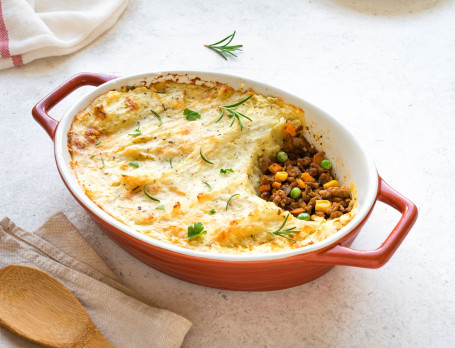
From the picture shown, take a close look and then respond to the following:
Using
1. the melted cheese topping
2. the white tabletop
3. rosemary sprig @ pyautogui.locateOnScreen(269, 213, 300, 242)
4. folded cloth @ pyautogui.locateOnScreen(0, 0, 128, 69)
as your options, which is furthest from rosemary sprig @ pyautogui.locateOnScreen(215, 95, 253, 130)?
folded cloth @ pyautogui.locateOnScreen(0, 0, 128, 69)

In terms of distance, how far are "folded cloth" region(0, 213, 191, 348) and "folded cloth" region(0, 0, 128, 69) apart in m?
1.52

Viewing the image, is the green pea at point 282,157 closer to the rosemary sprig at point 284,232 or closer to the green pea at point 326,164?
the green pea at point 326,164

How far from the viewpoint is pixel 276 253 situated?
196 cm

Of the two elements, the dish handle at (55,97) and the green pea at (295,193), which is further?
the dish handle at (55,97)

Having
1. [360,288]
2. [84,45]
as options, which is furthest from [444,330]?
[84,45]

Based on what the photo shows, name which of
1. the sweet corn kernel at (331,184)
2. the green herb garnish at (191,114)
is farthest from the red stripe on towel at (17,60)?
the sweet corn kernel at (331,184)

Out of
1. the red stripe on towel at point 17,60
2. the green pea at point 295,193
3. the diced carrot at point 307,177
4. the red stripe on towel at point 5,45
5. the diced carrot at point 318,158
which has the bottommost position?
the red stripe on towel at point 17,60

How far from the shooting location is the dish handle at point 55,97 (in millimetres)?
2566

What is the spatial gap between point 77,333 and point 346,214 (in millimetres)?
1136

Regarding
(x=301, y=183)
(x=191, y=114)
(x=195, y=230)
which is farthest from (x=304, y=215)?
(x=191, y=114)

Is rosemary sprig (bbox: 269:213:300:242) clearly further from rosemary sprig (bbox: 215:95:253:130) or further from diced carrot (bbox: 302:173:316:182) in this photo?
rosemary sprig (bbox: 215:95:253:130)

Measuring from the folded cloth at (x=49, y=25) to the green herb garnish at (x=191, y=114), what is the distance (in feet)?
4.53

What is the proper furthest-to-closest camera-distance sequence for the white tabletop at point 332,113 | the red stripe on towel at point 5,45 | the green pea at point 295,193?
the red stripe on towel at point 5,45
the green pea at point 295,193
the white tabletop at point 332,113

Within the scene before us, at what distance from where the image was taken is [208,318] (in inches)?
87.8
